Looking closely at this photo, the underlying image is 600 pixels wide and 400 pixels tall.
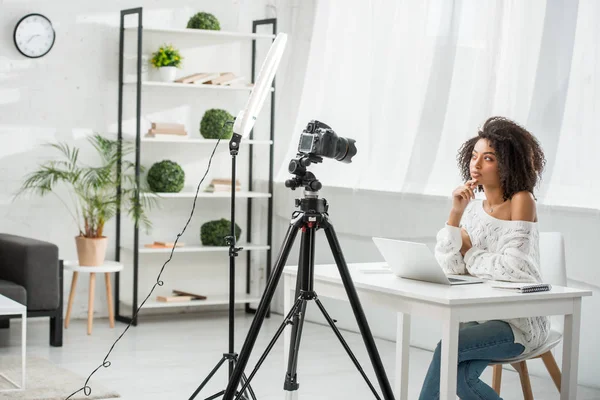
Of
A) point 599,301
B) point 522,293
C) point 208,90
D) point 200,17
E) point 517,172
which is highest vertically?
point 200,17

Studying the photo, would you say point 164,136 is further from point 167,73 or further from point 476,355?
point 476,355

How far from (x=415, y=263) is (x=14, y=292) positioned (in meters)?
2.56

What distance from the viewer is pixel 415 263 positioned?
2.84 metres

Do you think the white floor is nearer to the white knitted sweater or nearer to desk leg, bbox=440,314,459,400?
the white knitted sweater

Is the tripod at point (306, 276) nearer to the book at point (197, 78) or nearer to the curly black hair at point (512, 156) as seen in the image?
the curly black hair at point (512, 156)

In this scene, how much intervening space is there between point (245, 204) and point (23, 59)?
179 cm


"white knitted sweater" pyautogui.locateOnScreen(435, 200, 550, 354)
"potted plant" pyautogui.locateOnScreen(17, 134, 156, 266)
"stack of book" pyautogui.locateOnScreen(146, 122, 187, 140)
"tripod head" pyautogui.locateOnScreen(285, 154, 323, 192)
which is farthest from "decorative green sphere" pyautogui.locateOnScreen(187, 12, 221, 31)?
"tripod head" pyautogui.locateOnScreen(285, 154, 323, 192)

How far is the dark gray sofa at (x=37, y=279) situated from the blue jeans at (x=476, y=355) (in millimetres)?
2575

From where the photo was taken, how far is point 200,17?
5.80 meters

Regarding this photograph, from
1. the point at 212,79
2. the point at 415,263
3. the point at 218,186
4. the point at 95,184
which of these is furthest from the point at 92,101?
the point at 415,263

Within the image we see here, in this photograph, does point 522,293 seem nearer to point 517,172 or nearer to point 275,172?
point 517,172

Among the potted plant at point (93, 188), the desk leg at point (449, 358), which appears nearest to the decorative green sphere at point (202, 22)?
the potted plant at point (93, 188)

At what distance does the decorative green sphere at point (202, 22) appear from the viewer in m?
5.80

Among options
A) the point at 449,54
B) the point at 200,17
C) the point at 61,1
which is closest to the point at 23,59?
the point at 61,1
